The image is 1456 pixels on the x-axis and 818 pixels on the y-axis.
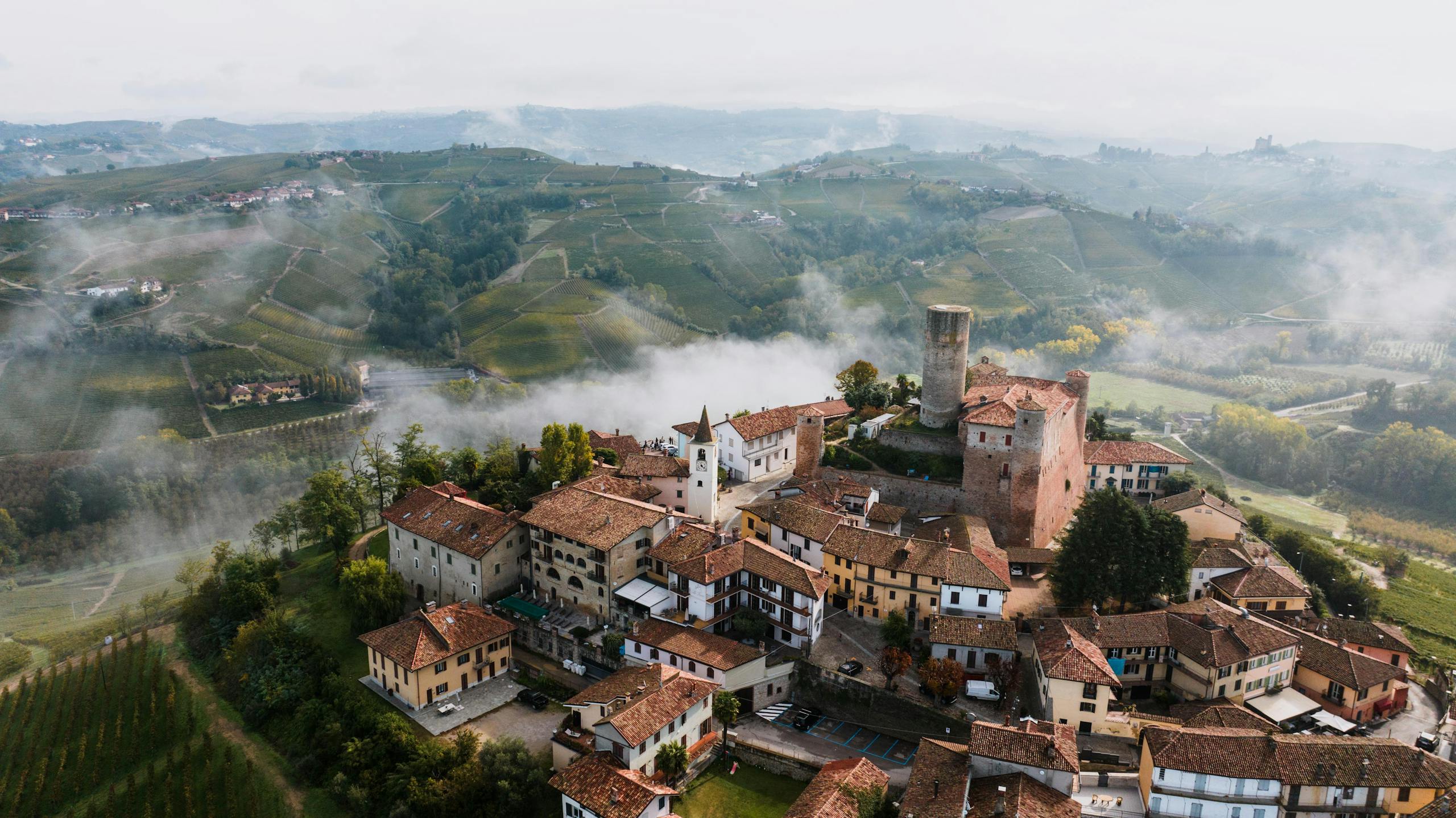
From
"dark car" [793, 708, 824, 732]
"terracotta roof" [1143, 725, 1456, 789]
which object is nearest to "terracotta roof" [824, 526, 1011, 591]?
"dark car" [793, 708, 824, 732]

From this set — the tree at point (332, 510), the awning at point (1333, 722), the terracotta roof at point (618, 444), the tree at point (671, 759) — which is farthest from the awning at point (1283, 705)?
the tree at point (332, 510)

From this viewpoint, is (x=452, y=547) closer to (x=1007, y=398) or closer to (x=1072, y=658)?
(x=1072, y=658)

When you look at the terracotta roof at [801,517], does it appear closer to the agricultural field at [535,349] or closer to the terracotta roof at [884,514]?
the terracotta roof at [884,514]

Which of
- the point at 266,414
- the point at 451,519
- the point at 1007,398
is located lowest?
the point at 266,414

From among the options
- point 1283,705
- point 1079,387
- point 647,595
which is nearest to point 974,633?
point 1283,705

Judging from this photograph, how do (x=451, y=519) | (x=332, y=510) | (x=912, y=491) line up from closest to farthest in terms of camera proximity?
1. (x=451, y=519)
2. (x=912, y=491)
3. (x=332, y=510)

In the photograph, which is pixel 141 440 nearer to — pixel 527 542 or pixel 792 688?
pixel 527 542

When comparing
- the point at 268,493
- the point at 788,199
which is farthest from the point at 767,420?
the point at 788,199
